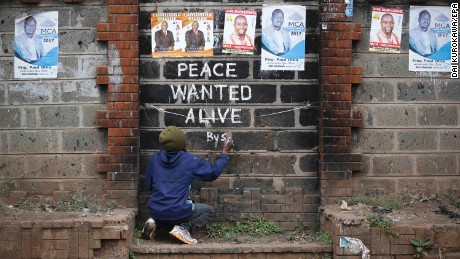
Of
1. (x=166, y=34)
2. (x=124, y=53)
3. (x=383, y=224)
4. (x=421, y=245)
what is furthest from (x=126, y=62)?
(x=421, y=245)

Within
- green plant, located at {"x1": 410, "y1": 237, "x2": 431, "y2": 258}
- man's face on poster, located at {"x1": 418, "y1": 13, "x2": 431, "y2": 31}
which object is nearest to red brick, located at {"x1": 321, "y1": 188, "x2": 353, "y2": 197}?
green plant, located at {"x1": 410, "y1": 237, "x2": 431, "y2": 258}

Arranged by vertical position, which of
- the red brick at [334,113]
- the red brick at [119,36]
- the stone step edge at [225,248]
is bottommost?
the stone step edge at [225,248]

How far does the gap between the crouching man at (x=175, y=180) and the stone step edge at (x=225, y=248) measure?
130 mm

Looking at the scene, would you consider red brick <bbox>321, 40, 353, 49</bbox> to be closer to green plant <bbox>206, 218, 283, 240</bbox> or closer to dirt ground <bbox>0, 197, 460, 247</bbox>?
dirt ground <bbox>0, 197, 460, 247</bbox>

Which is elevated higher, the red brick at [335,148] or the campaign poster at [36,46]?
the campaign poster at [36,46]

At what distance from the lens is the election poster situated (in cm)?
702

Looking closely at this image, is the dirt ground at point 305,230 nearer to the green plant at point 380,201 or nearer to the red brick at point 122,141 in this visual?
the green plant at point 380,201

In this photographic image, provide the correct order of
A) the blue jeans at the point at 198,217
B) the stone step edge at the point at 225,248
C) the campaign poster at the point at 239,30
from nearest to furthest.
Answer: the stone step edge at the point at 225,248, the blue jeans at the point at 198,217, the campaign poster at the point at 239,30

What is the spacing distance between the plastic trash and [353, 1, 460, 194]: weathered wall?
0.90m

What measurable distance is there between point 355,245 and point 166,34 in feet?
10.8

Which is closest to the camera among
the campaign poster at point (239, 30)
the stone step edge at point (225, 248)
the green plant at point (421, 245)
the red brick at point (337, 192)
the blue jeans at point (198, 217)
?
the green plant at point (421, 245)

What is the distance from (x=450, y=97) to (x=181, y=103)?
3287mm

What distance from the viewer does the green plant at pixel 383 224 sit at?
6223mm

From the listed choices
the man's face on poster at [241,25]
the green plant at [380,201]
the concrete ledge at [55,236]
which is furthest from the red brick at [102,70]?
the green plant at [380,201]
